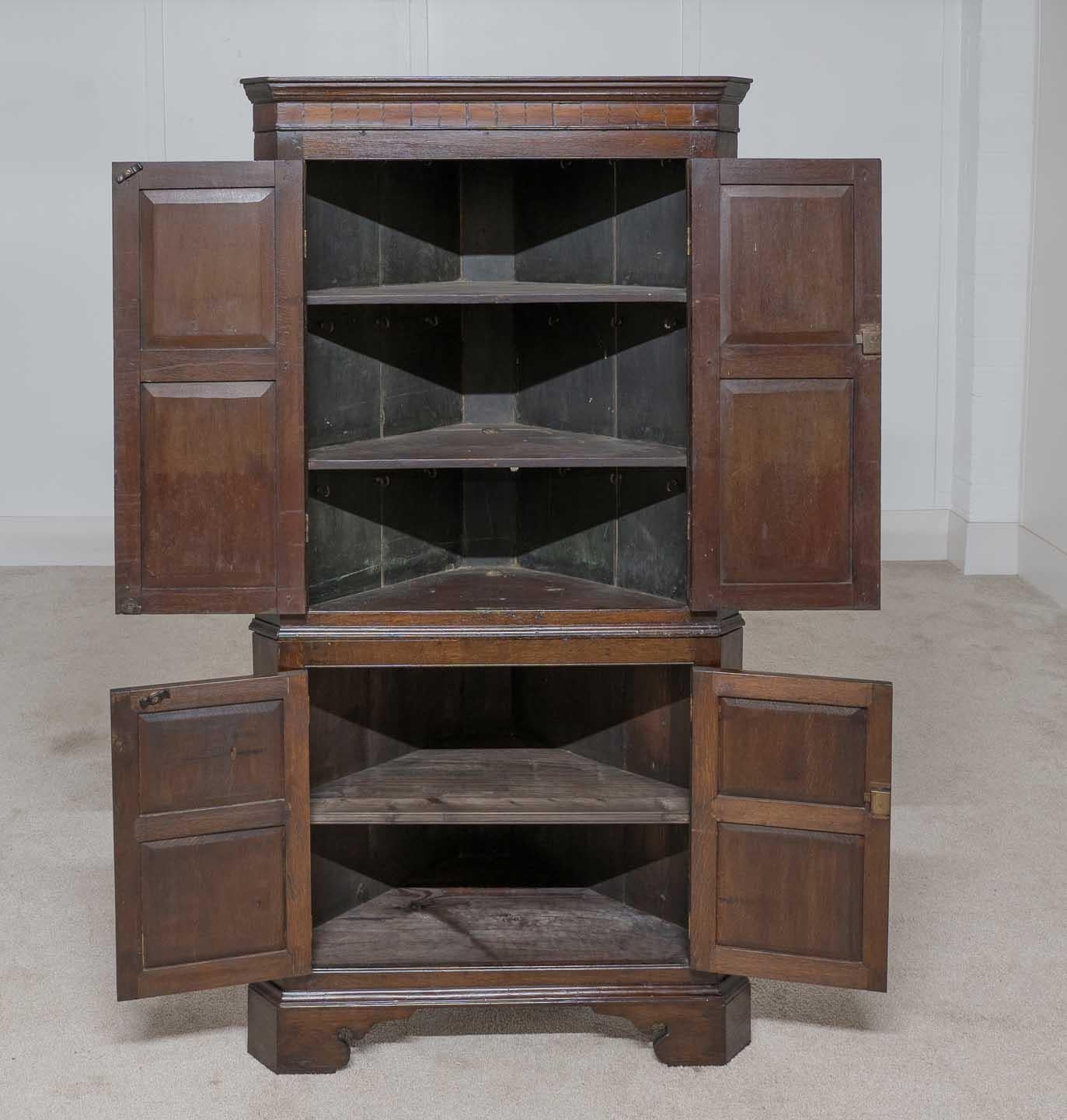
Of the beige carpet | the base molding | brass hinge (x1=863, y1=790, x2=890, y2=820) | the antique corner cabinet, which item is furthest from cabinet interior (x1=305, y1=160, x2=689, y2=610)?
the beige carpet

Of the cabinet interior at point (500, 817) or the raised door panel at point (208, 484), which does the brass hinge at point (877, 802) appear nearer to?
the cabinet interior at point (500, 817)

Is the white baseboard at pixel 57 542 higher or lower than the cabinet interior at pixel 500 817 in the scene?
higher

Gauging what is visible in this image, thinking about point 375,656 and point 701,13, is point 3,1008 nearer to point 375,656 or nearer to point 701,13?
point 375,656

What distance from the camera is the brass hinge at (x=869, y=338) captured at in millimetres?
2600

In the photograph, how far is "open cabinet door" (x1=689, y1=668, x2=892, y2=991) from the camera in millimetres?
2645

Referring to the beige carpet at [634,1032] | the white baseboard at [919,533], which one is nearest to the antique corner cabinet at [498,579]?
the beige carpet at [634,1032]

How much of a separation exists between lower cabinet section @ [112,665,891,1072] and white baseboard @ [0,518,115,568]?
4.01 metres

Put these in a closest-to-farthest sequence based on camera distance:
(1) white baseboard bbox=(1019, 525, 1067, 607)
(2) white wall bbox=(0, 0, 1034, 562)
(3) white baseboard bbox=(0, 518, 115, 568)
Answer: (1) white baseboard bbox=(1019, 525, 1067, 607)
(2) white wall bbox=(0, 0, 1034, 562)
(3) white baseboard bbox=(0, 518, 115, 568)

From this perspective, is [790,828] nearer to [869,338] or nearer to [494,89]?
[869,338]

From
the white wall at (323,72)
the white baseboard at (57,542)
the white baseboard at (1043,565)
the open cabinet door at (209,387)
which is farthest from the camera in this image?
the white baseboard at (57,542)

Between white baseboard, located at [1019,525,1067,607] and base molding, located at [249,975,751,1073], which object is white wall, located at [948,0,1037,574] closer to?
white baseboard, located at [1019,525,1067,607]

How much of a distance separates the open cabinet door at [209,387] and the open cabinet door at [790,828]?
79 centimetres

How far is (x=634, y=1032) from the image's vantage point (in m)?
2.91

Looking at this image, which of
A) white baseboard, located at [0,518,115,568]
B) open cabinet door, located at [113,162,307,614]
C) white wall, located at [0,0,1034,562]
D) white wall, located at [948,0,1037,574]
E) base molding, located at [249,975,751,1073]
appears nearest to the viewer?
open cabinet door, located at [113,162,307,614]
